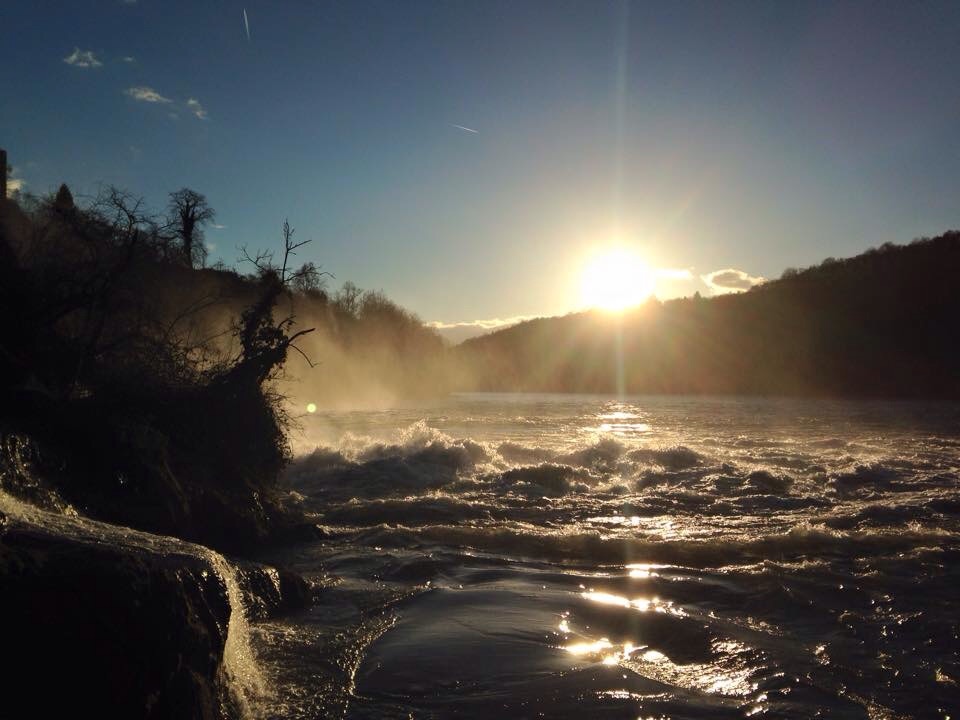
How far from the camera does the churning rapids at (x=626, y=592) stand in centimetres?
540

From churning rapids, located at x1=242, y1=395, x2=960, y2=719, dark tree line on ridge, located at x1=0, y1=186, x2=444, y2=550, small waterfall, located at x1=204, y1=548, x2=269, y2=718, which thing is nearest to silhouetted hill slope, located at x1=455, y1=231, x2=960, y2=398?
churning rapids, located at x1=242, y1=395, x2=960, y2=719

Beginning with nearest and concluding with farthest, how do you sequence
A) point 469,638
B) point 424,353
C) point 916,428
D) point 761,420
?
point 469,638 → point 916,428 → point 761,420 → point 424,353

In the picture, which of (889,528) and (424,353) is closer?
(889,528)

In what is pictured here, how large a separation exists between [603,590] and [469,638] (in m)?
2.28

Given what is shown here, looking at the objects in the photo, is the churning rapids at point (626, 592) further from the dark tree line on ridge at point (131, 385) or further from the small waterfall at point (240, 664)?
the dark tree line on ridge at point (131, 385)

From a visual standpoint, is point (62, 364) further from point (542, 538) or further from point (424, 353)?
point (424, 353)

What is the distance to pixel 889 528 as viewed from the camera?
460 inches

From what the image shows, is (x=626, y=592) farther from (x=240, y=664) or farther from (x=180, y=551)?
(x=180, y=551)

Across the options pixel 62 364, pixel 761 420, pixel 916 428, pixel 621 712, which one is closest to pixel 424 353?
pixel 761 420

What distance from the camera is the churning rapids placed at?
5.40m

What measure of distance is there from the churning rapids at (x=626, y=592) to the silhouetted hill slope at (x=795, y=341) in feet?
204

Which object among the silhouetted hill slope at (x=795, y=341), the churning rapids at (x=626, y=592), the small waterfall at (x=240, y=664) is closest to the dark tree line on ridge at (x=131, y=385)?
the churning rapids at (x=626, y=592)

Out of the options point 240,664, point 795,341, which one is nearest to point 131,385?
point 240,664

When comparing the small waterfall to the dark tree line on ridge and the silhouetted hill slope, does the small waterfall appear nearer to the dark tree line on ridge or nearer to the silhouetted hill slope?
the dark tree line on ridge
